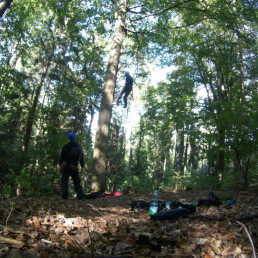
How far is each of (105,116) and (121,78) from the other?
47.4ft

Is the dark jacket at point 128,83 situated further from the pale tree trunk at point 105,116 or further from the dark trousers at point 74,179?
the dark trousers at point 74,179

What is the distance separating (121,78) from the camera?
73.6 feet

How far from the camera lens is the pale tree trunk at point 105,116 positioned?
8.23 metres

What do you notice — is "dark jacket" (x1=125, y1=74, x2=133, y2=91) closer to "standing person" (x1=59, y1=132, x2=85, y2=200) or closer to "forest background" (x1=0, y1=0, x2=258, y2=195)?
"forest background" (x1=0, y1=0, x2=258, y2=195)

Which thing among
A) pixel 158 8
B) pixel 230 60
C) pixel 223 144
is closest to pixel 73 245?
pixel 223 144

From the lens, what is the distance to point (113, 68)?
9.10m

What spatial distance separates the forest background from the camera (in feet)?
27.7

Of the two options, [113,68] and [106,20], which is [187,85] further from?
[113,68]

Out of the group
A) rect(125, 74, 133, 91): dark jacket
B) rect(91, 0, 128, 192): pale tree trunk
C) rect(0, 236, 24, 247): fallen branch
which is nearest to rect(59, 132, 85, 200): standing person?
rect(91, 0, 128, 192): pale tree trunk

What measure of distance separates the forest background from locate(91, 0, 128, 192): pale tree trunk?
0.04 metres

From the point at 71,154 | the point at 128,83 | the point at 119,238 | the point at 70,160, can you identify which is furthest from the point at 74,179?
the point at 128,83

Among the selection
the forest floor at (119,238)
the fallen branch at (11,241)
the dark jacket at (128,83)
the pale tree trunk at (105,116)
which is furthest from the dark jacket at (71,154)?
the fallen branch at (11,241)

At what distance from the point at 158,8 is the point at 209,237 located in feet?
35.8

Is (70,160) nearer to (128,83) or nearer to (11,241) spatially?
(128,83)
